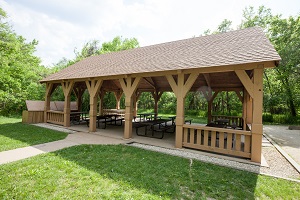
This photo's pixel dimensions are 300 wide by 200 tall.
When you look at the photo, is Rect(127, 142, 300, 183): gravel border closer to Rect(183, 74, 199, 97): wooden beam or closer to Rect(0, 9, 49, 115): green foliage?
Rect(183, 74, 199, 97): wooden beam

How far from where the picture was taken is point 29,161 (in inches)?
151

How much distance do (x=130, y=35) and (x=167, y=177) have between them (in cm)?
3341

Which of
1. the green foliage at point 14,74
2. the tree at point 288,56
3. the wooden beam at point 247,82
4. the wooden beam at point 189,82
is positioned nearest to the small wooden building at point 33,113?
the green foliage at point 14,74

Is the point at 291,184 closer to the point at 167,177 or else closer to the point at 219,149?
the point at 219,149

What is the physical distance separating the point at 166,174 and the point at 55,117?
28.5 ft

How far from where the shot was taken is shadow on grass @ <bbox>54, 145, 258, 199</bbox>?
284 cm

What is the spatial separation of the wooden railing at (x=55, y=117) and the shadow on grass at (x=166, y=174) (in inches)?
201

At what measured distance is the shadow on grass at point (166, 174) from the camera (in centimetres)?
284

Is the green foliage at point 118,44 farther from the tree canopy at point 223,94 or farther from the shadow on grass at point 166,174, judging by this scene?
the shadow on grass at point 166,174

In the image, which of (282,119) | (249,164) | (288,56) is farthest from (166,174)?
(282,119)

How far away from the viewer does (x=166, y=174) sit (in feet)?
11.3

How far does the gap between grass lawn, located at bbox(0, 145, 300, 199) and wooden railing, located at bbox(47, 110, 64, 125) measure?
5480 millimetres


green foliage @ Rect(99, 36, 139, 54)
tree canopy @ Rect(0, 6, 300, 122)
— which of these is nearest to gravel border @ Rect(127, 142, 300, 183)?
tree canopy @ Rect(0, 6, 300, 122)

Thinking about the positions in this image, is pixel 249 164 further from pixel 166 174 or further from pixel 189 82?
pixel 189 82
